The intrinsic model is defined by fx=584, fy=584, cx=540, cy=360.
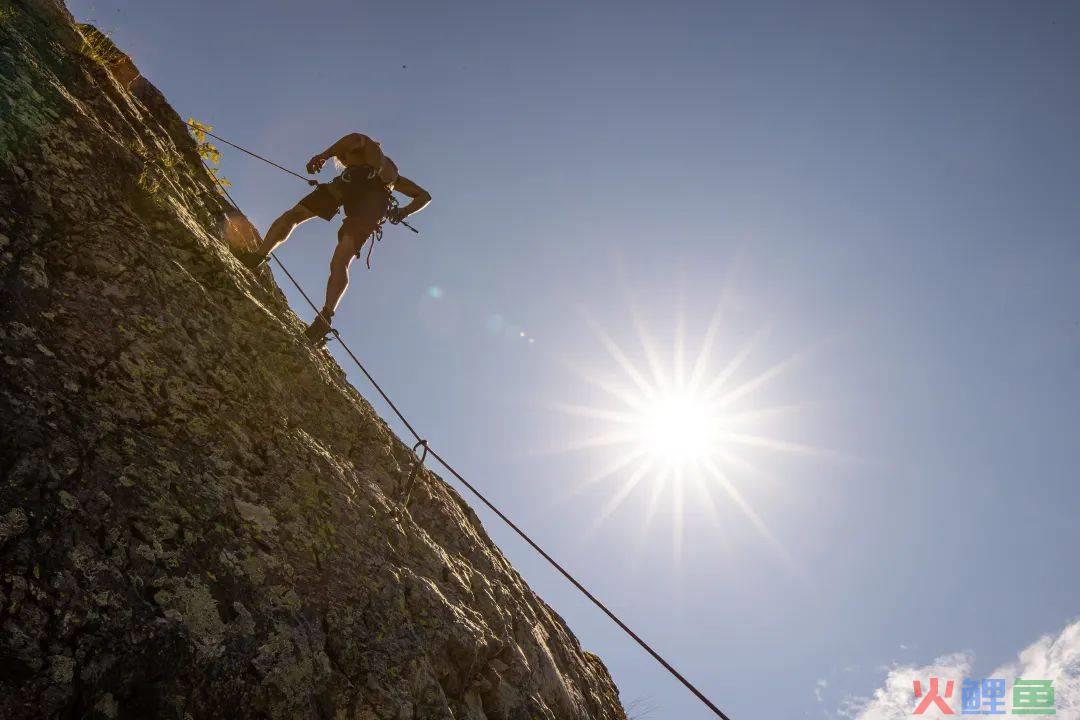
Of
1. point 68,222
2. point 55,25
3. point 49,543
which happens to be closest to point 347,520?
point 49,543

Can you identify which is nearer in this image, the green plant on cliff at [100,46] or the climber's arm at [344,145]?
the green plant on cliff at [100,46]

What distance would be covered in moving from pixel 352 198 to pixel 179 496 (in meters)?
5.30

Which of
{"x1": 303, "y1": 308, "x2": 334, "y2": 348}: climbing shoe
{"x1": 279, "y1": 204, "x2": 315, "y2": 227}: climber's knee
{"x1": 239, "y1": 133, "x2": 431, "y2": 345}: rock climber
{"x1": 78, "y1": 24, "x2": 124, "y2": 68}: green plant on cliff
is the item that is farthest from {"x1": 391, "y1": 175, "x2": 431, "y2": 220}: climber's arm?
{"x1": 78, "y1": 24, "x2": 124, "y2": 68}: green plant on cliff

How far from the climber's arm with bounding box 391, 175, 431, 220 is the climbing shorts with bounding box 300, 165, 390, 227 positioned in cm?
49

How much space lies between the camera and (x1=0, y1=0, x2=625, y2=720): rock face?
8.87 feet

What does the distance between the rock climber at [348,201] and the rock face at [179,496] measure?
129 cm

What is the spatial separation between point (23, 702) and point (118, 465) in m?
1.20

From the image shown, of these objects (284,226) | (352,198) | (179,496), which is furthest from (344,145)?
(179,496)

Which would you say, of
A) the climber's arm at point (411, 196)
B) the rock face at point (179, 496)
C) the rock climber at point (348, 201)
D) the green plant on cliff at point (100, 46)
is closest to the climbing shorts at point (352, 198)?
the rock climber at point (348, 201)

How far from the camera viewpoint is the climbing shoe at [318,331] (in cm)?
648

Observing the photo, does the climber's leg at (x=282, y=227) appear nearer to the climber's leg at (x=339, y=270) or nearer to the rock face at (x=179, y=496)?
the climber's leg at (x=339, y=270)

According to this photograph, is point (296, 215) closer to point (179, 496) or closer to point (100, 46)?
point (100, 46)

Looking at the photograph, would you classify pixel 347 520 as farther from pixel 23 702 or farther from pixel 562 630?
pixel 562 630

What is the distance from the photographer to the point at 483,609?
5.21 m
